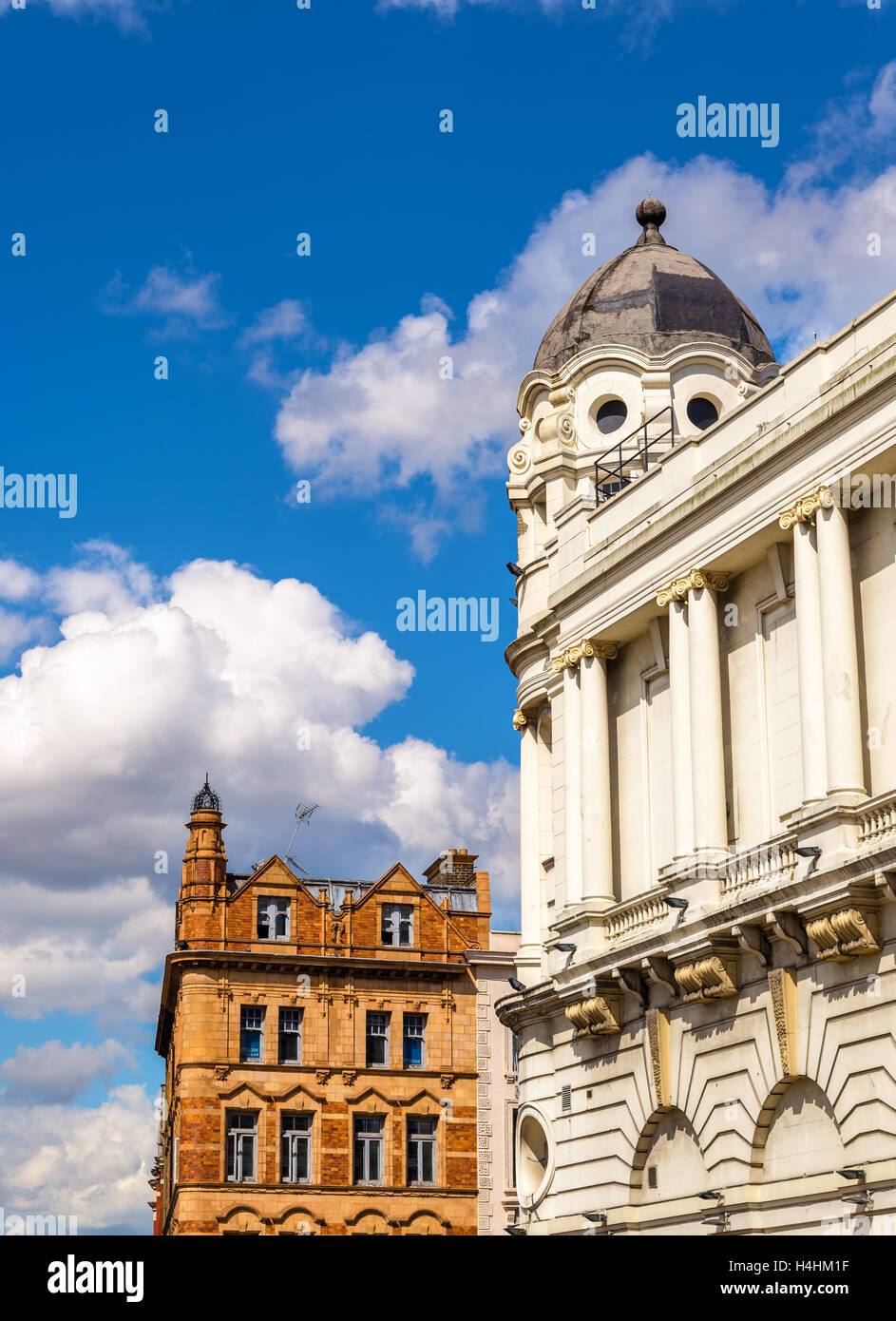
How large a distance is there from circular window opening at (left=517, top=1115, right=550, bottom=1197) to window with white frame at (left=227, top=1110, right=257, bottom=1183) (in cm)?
2860

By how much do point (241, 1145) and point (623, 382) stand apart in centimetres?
3701

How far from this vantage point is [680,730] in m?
37.5

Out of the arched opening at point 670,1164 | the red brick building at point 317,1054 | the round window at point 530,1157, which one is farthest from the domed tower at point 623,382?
the red brick building at point 317,1054

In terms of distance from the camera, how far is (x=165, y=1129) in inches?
3396

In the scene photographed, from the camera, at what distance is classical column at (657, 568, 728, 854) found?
36250 millimetres

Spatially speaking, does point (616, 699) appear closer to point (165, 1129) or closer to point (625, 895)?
point (625, 895)

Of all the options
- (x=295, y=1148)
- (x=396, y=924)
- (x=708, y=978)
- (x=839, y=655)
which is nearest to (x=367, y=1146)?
(x=295, y=1148)

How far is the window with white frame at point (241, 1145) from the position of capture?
6988cm

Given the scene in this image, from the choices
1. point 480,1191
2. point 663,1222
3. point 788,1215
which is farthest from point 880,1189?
point 480,1191

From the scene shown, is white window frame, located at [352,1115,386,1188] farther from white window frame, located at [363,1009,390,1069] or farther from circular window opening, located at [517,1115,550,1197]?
circular window opening, located at [517,1115,550,1197]

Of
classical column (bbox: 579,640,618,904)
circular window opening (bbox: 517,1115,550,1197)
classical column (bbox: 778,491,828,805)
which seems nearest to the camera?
classical column (bbox: 778,491,828,805)

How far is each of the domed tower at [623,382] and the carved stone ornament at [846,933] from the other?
16165mm

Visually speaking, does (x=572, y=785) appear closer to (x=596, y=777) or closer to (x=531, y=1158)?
(x=596, y=777)

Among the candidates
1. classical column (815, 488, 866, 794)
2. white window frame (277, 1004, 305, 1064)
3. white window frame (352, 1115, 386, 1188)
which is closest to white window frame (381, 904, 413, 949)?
white window frame (277, 1004, 305, 1064)
